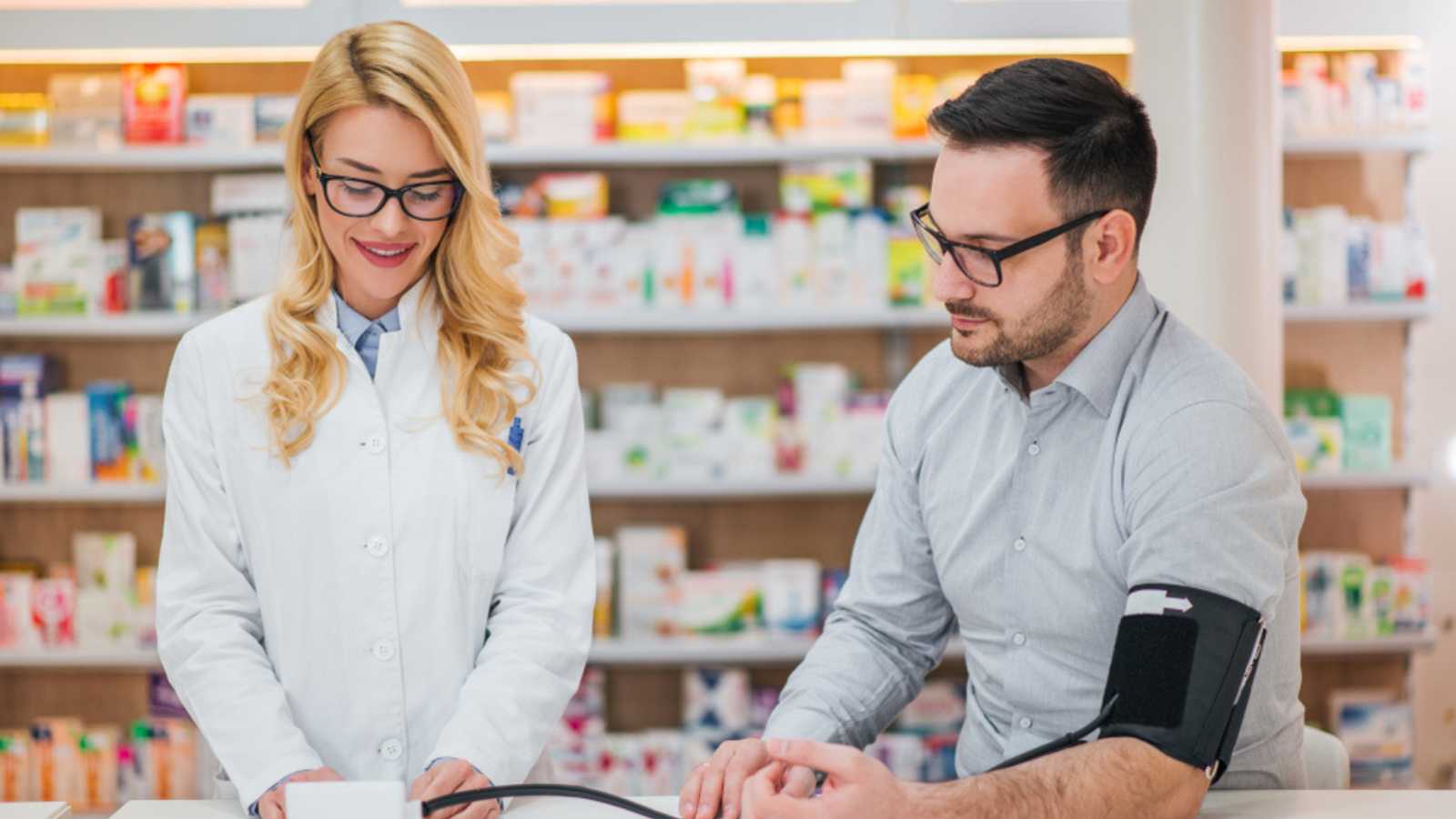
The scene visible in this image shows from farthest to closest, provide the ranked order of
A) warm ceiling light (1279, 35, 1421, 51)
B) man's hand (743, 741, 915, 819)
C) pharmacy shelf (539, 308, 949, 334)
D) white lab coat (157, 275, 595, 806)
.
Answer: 1. warm ceiling light (1279, 35, 1421, 51)
2. pharmacy shelf (539, 308, 949, 334)
3. white lab coat (157, 275, 595, 806)
4. man's hand (743, 741, 915, 819)

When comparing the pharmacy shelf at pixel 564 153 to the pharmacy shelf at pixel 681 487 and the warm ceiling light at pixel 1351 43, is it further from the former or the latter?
the warm ceiling light at pixel 1351 43

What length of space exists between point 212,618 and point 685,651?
7.55 feet

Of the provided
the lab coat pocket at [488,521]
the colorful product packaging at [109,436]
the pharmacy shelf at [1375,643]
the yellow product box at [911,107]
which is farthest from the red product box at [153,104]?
the pharmacy shelf at [1375,643]

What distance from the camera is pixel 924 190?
A: 403cm

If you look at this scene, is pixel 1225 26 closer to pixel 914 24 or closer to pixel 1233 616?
pixel 914 24

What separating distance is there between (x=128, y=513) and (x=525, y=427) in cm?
286

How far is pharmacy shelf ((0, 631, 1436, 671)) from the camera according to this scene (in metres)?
3.91

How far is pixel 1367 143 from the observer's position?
13.1 feet

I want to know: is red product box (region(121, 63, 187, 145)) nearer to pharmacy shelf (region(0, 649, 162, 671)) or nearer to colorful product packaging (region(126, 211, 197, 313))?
colorful product packaging (region(126, 211, 197, 313))

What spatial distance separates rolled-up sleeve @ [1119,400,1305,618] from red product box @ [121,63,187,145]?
326 cm

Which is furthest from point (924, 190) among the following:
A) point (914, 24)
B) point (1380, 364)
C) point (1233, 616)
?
point (1233, 616)

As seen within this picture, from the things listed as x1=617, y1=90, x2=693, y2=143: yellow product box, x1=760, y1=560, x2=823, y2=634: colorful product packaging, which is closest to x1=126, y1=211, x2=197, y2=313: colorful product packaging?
x1=617, y1=90, x2=693, y2=143: yellow product box

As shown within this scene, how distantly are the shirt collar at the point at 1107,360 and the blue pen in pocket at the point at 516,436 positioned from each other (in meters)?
0.68

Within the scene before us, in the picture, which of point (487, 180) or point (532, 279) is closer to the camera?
point (487, 180)
